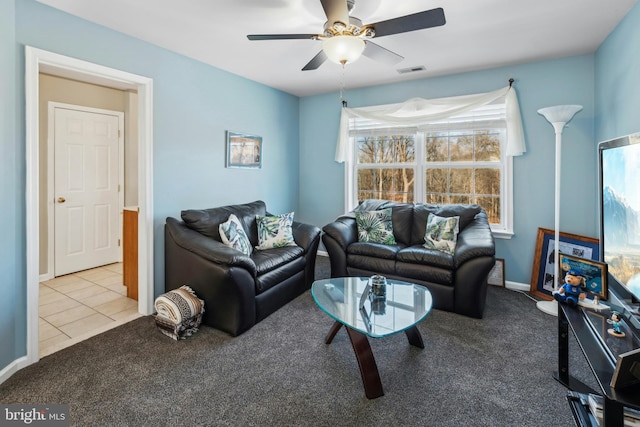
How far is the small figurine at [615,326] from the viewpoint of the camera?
153 cm

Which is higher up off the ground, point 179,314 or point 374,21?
point 374,21

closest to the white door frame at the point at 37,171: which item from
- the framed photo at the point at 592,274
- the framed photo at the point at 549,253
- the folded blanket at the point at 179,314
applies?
the folded blanket at the point at 179,314

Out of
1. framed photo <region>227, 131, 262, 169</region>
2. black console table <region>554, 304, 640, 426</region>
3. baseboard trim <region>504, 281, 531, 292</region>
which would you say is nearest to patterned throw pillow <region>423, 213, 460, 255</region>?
baseboard trim <region>504, 281, 531, 292</region>

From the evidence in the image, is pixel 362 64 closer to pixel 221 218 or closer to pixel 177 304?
pixel 221 218

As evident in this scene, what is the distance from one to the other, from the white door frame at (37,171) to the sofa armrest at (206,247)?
0.25m

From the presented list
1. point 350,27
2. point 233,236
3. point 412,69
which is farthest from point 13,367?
point 412,69

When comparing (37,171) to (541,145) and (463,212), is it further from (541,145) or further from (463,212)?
(541,145)

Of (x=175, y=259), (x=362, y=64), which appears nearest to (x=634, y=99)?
(x=362, y=64)

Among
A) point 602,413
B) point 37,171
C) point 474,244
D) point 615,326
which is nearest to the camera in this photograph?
point 602,413

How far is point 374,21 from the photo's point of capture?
2.54 m

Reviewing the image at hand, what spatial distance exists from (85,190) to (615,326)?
5365 millimetres

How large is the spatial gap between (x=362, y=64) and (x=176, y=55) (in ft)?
6.22

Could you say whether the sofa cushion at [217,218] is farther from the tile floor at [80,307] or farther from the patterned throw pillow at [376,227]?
the patterned throw pillow at [376,227]

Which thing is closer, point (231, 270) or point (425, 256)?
point (231, 270)
